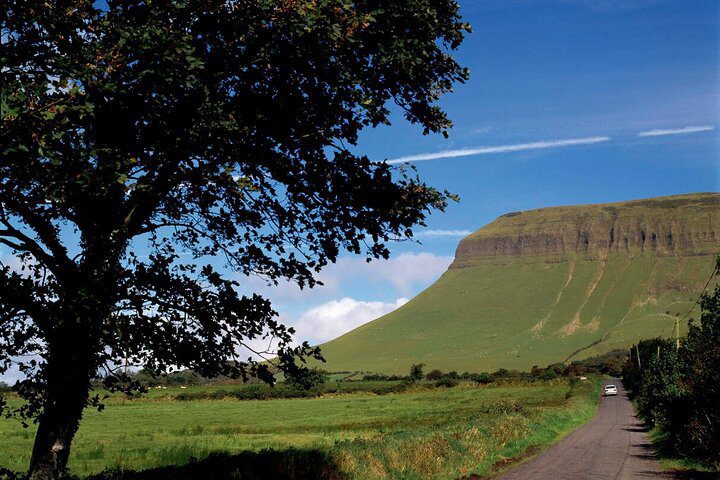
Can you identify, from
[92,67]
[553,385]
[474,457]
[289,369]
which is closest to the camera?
[92,67]

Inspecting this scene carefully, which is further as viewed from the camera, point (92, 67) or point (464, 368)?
point (464, 368)

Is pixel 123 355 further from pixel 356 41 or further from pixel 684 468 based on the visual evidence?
pixel 684 468

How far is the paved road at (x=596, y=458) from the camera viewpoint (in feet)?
68.5

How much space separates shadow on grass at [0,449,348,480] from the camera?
14.5 meters

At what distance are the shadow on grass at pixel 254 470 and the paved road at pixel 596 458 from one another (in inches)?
270

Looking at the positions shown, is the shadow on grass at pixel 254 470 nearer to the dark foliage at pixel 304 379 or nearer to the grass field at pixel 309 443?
the grass field at pixel 309 443

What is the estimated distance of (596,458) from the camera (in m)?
25.9

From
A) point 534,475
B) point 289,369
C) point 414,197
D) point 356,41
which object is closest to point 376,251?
point 414,197

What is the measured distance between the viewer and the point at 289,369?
11.8m

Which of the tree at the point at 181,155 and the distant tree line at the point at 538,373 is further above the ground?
the tree at the point at 181,155

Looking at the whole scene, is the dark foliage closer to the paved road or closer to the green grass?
the paved road

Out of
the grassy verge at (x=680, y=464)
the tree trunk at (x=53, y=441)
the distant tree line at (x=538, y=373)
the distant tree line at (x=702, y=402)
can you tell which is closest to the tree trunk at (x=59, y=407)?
the tree trunk at (x=53, y=441)

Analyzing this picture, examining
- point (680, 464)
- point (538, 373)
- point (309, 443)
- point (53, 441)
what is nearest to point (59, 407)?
point (53, 441)

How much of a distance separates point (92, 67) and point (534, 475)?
17.6 metres
